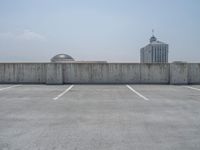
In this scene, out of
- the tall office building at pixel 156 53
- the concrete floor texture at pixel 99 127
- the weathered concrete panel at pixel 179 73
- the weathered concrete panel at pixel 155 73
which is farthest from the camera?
the tall office building at pixel 156 53

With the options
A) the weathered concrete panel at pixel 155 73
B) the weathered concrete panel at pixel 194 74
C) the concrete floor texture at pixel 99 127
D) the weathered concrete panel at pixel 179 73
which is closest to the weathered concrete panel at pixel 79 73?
the weathered concrete panel at pixel 155 73

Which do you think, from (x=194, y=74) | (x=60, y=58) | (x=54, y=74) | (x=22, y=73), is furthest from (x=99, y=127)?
(x=60, y=58)

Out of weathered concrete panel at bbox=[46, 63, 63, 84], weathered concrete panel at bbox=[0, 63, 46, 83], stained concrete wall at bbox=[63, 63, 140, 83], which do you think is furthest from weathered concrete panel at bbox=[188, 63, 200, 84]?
weathered concrete panel at bbox=[0, 63, 46, 83]

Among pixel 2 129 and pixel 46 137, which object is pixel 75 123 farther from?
pixel 2 129

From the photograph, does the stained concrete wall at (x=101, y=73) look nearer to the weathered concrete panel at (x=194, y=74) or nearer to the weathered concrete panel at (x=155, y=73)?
the weathered concrete panel at (x=155, y=73)

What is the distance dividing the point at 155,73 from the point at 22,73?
31.1 ft

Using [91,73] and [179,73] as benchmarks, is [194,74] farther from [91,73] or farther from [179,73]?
[91,73]

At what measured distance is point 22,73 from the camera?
18.1 meters

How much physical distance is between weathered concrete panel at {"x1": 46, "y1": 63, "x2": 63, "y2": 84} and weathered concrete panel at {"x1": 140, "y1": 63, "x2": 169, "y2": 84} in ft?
18.8

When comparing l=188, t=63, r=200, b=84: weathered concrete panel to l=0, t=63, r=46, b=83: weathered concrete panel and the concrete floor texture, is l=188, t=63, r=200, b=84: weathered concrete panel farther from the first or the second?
l=0, t=63, r=46, b=83: weathered concrete panel

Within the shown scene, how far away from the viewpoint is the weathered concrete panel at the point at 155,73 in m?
18.3

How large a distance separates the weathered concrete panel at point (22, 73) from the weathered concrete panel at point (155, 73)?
23.3 feet

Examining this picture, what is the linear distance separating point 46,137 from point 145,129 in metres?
2.16

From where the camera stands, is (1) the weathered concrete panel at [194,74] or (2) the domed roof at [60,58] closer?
(1) the weathered concrete panel at [194,74]
